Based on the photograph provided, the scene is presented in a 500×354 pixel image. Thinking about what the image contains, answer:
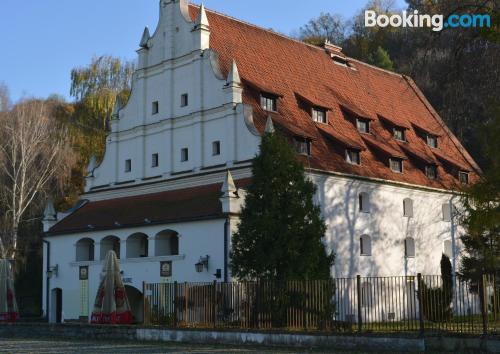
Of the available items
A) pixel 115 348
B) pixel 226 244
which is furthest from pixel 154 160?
pixel 115 348

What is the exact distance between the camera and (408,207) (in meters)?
35.0

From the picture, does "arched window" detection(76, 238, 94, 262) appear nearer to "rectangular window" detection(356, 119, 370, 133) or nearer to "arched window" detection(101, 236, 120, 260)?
"arched window" detection(101, 236, 120, 260)

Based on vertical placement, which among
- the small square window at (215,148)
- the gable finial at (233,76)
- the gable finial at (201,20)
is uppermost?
the gable finial at (201,20)

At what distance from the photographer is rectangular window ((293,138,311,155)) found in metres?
29.9

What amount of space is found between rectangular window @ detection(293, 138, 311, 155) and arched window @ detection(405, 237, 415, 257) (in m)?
7.97

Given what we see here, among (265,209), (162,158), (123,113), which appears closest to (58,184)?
(123,113)

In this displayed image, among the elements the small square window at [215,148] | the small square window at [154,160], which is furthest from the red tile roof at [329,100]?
the small square window at [154,160]

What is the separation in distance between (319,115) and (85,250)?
12.4m

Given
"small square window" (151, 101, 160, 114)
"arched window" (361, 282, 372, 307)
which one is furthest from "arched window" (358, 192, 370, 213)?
"arched window" (361, 282, 372, 307)

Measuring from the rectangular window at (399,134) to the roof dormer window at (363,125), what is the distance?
217 centimetres

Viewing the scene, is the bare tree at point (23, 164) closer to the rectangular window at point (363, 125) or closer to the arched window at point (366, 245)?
the rectangular window at point (363, 125)

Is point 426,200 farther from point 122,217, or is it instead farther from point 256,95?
point 122,217

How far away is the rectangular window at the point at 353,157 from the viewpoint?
105ft

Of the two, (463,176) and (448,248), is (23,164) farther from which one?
(463,176)
